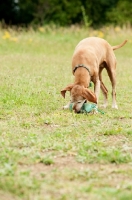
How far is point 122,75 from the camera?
48.9ft

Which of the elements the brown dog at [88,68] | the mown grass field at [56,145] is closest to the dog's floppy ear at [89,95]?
the brown dog at [88,68]

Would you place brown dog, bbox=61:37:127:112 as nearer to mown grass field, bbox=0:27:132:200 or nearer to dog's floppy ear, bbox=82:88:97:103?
dog's floppy ear, bbox=82:88:97:103

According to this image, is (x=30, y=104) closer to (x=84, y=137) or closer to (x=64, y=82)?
(x=84, y=137)

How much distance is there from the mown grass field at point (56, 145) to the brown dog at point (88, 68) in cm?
31

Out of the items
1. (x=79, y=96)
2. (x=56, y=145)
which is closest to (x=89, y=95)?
(x=79, y=96)

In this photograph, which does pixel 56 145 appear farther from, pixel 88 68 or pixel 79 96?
pixel 88 68

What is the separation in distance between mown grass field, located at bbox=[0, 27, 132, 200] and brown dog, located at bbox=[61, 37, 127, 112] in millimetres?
306

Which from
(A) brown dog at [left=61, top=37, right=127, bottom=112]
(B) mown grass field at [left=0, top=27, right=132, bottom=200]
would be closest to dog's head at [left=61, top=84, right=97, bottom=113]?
(A) brown dog at [left=61, top=37, right=127, bottom=112]

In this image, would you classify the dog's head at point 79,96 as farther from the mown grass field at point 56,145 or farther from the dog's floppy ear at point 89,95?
the mown grass field at point 56,145

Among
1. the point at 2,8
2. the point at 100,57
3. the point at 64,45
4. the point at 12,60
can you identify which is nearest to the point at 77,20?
the point at 2,8

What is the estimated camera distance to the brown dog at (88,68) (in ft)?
27.8

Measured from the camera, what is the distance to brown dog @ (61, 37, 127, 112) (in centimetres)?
846

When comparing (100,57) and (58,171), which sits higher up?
(100,57)

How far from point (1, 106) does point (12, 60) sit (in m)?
7.85
